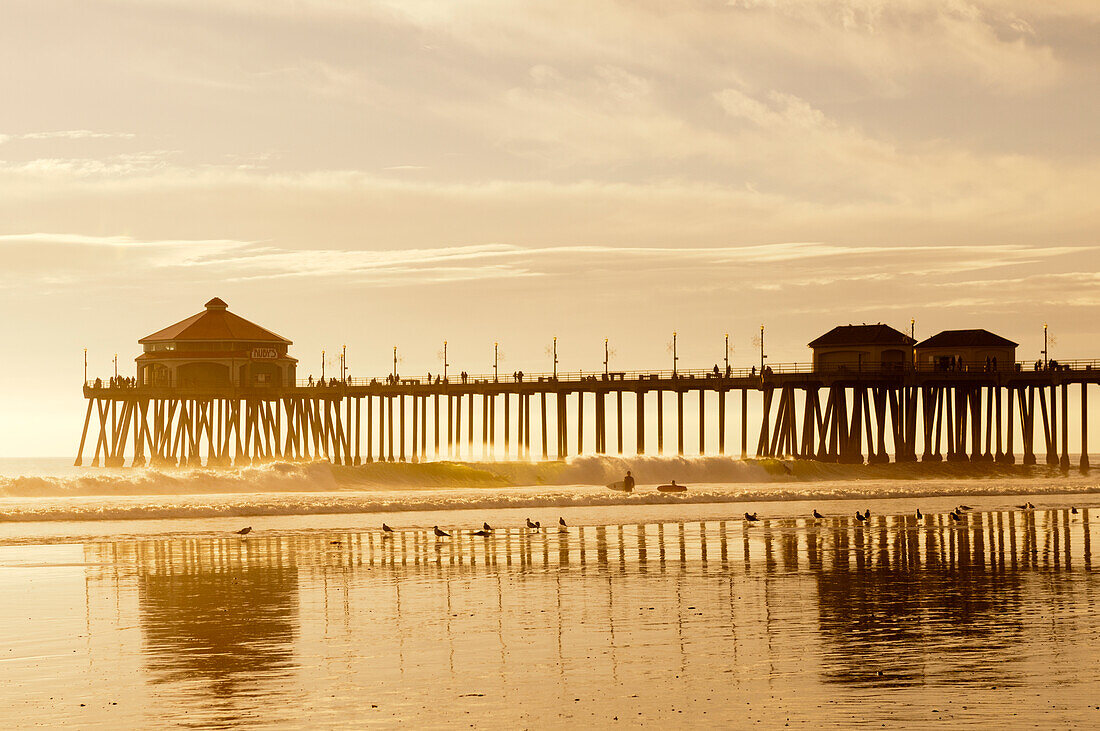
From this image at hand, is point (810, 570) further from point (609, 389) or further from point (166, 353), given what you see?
point (166, 353)

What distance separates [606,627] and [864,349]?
65.6 m

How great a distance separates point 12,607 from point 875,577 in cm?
1473

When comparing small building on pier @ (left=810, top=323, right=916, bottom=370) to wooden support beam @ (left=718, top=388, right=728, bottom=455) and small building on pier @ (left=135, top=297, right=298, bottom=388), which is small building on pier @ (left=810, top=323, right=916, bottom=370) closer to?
wooden support beam @ (left=718, top=388, right=728, bottom=455)

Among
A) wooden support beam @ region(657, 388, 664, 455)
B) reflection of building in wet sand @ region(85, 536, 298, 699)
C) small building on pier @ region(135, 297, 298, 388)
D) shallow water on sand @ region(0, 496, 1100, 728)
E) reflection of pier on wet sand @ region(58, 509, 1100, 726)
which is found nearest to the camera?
shallow water on sand @ region(0, 496, 1100, 728)

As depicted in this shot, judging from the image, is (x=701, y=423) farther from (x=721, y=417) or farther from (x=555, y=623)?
(x=555, y=623)

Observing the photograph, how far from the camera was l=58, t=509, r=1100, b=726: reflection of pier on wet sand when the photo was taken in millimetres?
13859

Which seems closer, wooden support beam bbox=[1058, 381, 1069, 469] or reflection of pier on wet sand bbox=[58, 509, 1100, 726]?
reflection of pier on wet sand bbox=[58, 509, 1100, 726]

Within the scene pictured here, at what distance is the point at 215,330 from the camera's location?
303 feet

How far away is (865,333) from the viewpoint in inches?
3236

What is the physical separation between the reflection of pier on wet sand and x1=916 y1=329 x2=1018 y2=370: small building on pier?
53082 mm

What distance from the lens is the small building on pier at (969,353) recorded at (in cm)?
8325

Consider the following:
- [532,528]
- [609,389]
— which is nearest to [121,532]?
[532,528]

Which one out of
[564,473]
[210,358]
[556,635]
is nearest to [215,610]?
[556,635]

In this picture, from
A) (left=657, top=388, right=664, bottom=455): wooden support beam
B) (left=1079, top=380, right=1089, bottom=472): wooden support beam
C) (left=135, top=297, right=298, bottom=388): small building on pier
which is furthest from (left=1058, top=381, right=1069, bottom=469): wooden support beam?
(left=135, top=297, right=298, bottom=388): small building on pier
